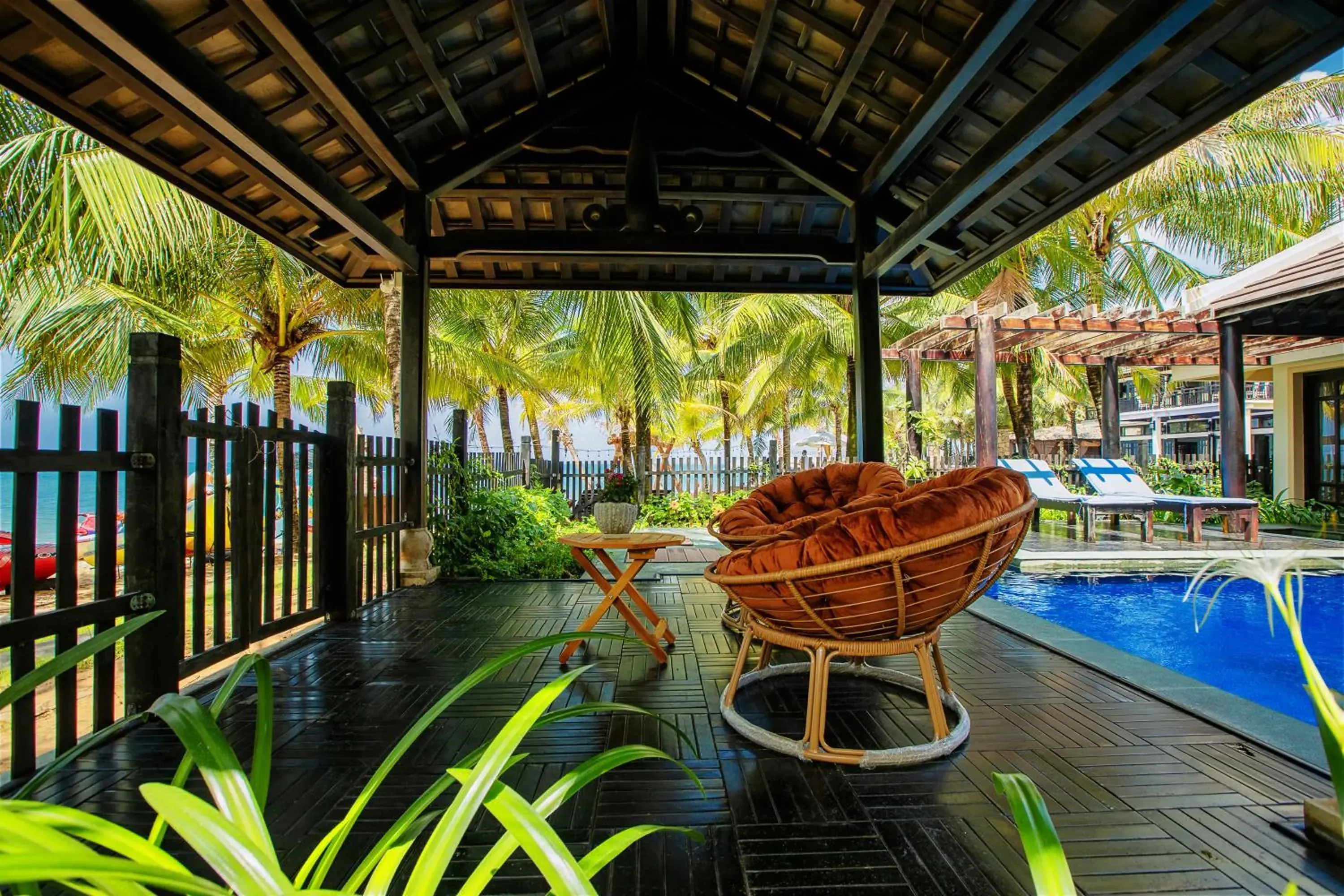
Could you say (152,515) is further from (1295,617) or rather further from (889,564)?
(1295,617)

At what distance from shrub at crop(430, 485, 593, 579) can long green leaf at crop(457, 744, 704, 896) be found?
14.5ft

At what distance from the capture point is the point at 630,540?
9.62 feet

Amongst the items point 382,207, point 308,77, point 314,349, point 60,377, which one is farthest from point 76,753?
point 314,349

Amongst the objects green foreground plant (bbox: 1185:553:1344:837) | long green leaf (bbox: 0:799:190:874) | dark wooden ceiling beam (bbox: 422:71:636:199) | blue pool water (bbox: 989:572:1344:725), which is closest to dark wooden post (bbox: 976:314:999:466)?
blue pool water (bbox: 989:572:1344:725)

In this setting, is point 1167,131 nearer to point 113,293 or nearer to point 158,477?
point 158,477

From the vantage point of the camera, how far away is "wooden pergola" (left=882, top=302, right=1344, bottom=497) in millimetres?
8055

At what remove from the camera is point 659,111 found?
5086 mm

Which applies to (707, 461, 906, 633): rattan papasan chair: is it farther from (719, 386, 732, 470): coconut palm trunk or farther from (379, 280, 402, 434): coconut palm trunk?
(719, 386, 732, 470): coconut palm trunk

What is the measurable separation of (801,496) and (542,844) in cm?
280

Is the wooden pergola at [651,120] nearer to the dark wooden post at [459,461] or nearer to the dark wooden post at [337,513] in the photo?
the dark wooden post at [459,461]

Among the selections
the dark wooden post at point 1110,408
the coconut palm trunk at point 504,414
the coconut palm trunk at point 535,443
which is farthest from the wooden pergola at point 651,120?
the coconut palm trunk at point 504,414

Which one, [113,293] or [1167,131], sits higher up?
[113,293]

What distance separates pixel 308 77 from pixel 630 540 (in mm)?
2731

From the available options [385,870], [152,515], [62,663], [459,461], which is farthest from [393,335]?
[385,870]
